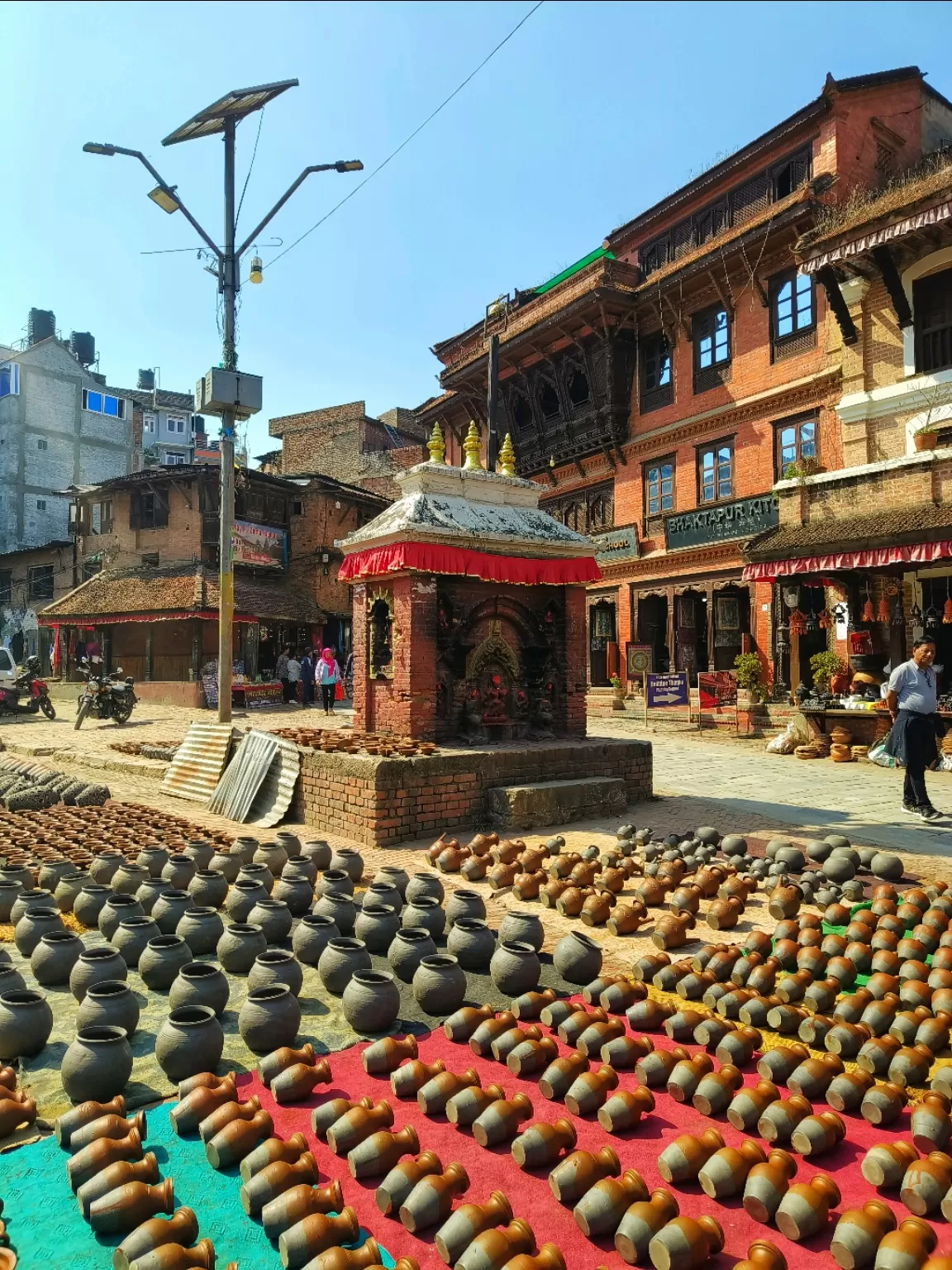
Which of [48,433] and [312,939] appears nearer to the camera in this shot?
[312,939]

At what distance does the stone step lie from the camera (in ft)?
27.4

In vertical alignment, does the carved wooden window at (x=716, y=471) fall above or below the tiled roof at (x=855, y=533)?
above

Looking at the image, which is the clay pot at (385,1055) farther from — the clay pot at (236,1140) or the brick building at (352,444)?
the brick building at (352,444)

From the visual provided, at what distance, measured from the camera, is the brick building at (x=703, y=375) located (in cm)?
1855

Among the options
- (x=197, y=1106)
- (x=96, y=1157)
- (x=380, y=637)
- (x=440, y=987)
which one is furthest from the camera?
(x=380, y=637)

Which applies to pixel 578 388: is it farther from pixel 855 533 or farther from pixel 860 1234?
pixel 860 1234

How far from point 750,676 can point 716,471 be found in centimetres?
607

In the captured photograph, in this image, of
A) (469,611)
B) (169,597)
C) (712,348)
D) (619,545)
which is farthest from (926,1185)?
(169,597)

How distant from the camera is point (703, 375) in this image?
853 inches

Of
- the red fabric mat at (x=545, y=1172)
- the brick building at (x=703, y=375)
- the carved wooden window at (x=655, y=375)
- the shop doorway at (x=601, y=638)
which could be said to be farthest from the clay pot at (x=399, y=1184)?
the carved wooden window at (x=655, y=375)

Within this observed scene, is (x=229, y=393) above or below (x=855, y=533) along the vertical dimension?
above

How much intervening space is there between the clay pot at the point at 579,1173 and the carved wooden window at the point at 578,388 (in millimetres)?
24824

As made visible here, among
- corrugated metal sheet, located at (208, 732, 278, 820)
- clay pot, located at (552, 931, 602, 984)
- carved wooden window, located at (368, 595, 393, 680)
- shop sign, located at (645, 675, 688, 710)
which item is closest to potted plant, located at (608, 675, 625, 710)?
shop sign, located at (645, 675, 688, 710)

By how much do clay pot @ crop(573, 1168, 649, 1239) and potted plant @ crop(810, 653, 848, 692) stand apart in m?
14.7
